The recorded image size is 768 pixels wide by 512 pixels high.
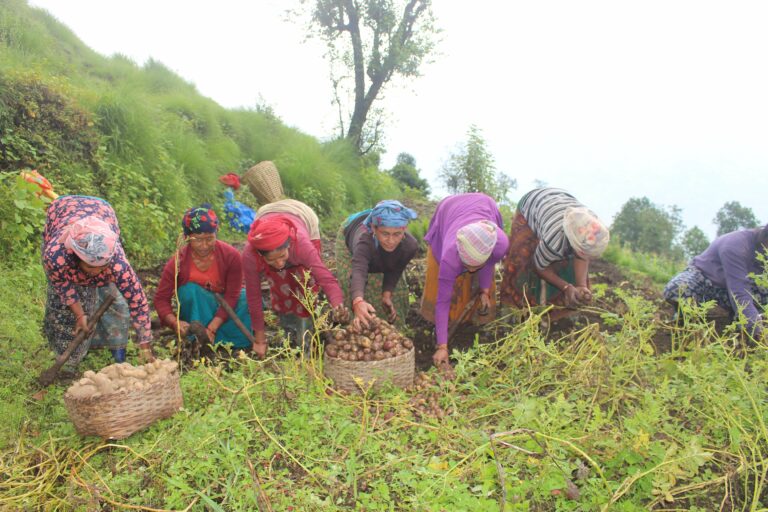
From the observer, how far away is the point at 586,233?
3.42 meters

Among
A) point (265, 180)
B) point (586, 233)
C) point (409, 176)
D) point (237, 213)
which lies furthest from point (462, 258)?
point (409, 176)

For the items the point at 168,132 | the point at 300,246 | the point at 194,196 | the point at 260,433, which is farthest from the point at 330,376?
the point at 168,132

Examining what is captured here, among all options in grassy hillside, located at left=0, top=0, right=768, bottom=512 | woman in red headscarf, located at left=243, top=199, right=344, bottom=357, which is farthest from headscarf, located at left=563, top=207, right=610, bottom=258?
woman in red headscarf, located at left=243, top=199, right=344, bottom=357

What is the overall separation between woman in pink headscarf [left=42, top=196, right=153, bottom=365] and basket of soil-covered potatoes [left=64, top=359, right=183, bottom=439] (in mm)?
375

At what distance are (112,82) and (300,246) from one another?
8245mm

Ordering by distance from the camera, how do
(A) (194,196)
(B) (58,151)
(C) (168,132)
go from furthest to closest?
(C) (168,132) → (A) (194,196) → (B) (58,151)

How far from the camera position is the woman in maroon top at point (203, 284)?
3.70 metres

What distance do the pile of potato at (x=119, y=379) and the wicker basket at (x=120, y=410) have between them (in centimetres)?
2

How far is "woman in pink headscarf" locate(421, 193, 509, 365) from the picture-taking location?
325cm

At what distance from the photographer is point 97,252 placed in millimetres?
2818

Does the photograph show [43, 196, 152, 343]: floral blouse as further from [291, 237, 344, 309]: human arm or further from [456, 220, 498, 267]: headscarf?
[456, 220, 498, 267]: headscarf

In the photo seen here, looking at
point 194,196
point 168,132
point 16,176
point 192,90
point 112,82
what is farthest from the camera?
point 192,90

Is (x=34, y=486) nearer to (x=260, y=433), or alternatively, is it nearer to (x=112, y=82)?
(x=260, y=433)

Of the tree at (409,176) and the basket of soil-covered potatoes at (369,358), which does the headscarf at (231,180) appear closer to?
the basket of soil-covered potatoes at (369,358)
